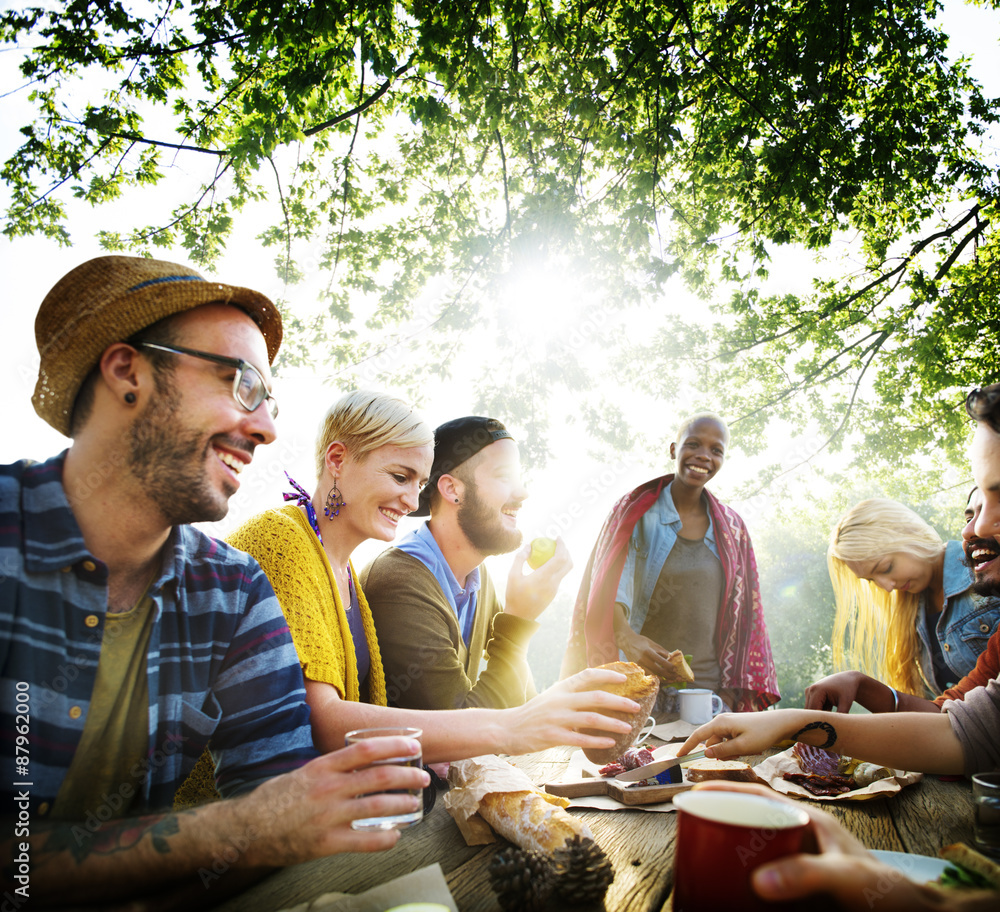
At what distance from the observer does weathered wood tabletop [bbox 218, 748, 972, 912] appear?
1150 millimetres

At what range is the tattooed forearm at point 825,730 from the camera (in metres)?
1.90

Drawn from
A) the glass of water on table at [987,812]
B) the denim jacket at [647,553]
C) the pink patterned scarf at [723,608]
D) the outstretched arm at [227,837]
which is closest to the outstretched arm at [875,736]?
the glass of water on table at [987,812]

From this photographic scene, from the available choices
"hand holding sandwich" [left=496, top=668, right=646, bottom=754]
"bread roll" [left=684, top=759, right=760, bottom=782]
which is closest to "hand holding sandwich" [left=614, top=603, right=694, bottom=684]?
"bread roll" [left=684, top=759, right=760, bottom=782]

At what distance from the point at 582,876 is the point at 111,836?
86cm

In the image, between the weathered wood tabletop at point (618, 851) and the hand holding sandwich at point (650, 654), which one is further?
the hand holding sandwich at point (650, 654)

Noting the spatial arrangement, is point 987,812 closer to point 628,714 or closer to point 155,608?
point 628,714

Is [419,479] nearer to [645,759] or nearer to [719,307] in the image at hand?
[645,759]

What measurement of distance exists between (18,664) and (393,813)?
85 cm

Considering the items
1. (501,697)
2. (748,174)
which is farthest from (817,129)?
(501,697)

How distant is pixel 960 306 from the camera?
26.4 ft

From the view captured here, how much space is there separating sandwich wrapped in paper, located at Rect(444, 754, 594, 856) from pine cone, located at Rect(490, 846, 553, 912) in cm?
13

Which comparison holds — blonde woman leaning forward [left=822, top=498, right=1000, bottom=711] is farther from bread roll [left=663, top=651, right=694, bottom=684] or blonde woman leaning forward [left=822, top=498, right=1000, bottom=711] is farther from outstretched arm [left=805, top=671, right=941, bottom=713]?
bread roll [left=663, top=651, right=694, bottom=684]

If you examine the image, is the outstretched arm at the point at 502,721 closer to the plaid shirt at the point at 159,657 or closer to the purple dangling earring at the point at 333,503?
the plaid shirt at the point at 159,657

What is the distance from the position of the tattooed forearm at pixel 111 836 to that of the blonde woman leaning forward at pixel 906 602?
3419 millimetres
